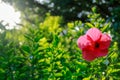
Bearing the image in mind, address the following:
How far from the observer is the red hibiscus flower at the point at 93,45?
331 centimetres

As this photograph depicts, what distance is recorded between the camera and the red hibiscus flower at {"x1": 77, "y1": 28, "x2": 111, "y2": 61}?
10.9 ft

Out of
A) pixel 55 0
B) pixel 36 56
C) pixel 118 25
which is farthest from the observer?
pixel 55 0

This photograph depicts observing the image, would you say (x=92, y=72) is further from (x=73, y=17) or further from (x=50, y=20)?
(x=73, y=17)

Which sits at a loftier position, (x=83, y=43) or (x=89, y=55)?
(x=83, y=43)

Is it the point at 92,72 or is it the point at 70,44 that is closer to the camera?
the point at 92,72

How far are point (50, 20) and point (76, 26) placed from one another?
0.52 meters

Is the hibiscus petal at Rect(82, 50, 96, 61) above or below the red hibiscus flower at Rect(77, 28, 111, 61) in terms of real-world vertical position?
below

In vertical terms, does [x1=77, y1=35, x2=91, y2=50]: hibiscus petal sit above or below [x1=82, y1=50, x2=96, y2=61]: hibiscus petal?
above

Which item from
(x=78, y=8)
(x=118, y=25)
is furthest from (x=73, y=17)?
(x=118, y=25)

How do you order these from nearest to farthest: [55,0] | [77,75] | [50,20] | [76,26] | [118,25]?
[77,75]
[76,26]
[50,20]
[118,25]
[55,0]

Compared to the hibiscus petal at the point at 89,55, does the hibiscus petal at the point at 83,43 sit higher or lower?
higher

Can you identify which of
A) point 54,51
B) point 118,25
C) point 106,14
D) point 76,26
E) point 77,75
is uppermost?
point 106,14

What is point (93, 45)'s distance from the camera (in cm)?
334

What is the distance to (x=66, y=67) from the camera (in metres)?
3.69
